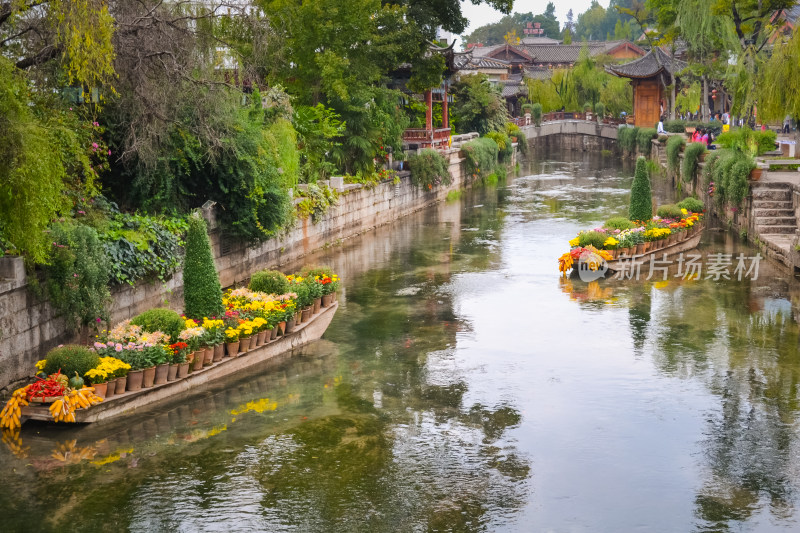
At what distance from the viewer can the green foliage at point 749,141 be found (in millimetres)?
29031

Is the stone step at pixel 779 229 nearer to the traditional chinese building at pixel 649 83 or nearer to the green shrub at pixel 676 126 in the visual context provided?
the green shrub at pixel 676 126

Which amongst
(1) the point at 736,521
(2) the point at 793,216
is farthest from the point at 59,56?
(2) the point at 793,216

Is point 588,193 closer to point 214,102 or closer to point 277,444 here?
point 214,102

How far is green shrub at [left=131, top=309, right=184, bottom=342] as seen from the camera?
13.5 m

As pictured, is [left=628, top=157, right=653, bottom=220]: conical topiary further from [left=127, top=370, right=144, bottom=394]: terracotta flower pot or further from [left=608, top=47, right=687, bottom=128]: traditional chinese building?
[left=608, top=47, right=687, bottom=128]: traditional chinese building

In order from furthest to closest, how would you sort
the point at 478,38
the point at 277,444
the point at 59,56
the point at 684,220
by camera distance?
1. the point at 478,38
2. the point at 684,220
3. the point at 59,56
4. the point at 277,444

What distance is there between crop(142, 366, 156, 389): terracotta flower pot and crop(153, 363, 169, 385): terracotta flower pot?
0.11 metres

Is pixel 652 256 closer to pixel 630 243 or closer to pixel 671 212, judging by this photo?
pixel 630 243

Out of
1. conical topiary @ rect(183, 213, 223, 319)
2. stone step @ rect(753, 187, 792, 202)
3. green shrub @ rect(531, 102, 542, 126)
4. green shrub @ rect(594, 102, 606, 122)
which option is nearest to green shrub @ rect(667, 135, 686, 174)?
stone step @ rect(753, 187, 792, 202)

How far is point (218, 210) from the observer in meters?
20.5

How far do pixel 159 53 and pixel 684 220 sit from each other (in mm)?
15470

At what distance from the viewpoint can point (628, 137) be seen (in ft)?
199

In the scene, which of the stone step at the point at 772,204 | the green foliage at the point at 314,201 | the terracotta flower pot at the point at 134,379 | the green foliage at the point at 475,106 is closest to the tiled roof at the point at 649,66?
the green foliage at the point at 475,106

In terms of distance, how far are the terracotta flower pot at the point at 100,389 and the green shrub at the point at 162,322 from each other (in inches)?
58.7
